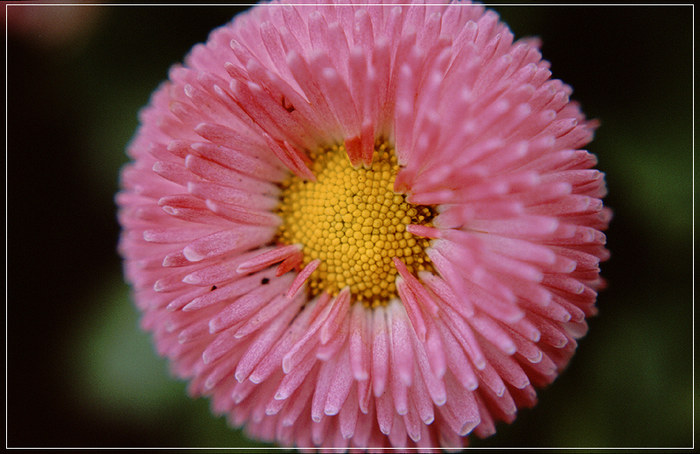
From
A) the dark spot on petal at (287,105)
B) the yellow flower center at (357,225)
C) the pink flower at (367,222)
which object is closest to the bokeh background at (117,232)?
the pink flower at (367,222)

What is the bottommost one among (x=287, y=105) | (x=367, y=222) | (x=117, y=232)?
(x=367, y=222)

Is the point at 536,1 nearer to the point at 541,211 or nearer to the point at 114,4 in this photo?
the point at 541,211

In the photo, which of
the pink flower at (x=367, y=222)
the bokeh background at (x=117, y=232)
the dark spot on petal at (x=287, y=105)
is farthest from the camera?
the bokeh background at (x=117, y=232)

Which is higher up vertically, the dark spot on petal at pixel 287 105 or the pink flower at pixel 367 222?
the dark spot on petal at pixel 287 105

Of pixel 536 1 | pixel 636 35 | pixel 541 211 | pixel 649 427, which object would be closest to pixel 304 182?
pixel 541 211

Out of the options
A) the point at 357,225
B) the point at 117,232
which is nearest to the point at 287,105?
the point at 357,225

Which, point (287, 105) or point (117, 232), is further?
point (117, 232)

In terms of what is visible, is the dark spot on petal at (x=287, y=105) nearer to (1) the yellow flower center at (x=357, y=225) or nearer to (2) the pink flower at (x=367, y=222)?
(2) the pink flower at (x=367, y=222)

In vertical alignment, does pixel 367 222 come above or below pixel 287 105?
below

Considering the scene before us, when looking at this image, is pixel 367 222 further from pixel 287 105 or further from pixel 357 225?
pixel 287 105
